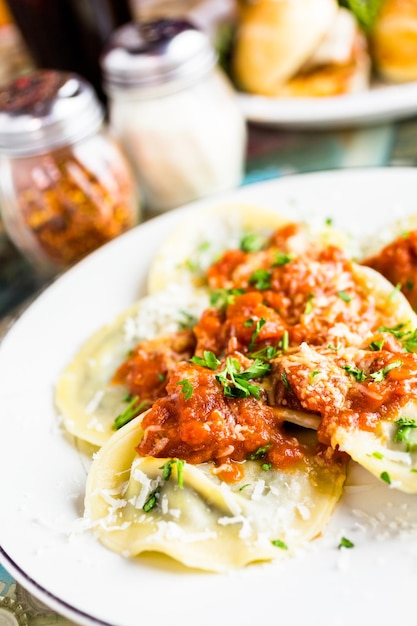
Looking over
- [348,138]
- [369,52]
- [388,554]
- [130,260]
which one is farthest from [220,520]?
[369,52]

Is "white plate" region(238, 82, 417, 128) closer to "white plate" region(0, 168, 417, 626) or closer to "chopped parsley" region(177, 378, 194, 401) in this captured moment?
"white plate" region(0, 168, 417, 626)

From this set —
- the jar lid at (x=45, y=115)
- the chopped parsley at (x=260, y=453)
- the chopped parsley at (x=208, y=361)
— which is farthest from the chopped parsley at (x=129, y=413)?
the jar lid at (x=45, y=115)

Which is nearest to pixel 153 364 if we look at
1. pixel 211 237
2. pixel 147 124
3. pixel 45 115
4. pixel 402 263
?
pixel 211 237

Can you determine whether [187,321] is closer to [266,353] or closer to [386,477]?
[266,353]

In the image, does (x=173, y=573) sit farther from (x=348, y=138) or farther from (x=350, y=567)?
(x=348, y=138)

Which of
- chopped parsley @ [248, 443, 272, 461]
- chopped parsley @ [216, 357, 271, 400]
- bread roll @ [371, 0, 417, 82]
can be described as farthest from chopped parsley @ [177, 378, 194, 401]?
bread roll @ [371, 0, 417, 82]

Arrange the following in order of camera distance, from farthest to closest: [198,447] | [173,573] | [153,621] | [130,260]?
[130,260]
[198,447]
[173,573]
[153,621]

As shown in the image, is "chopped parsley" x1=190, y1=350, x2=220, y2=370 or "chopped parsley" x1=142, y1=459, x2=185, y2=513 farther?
"chopped parsley" x1=190, y1=350, x2=220, y2=370
